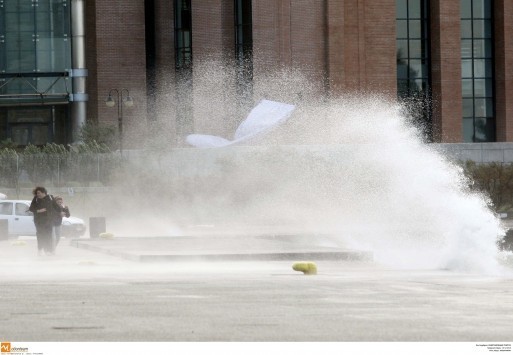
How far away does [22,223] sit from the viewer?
42.6 m

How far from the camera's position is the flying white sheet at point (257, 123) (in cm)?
7062

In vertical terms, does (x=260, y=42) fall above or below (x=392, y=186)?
above

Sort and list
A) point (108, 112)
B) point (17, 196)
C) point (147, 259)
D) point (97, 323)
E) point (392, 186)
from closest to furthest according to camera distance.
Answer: point (97, 323), point (147, 259), point (392, 186), point (17, 196), point (108, 112)

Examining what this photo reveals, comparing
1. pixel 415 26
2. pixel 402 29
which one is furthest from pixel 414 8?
pixel 402 29

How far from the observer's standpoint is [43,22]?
7856 centimetres

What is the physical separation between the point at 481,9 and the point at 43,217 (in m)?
56.5

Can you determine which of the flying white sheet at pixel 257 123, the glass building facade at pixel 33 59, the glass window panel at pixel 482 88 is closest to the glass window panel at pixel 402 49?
the glass window panel at pixel 482 88

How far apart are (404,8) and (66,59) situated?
19658 mm

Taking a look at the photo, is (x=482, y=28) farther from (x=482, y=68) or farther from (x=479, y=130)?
(x=479, y=130)

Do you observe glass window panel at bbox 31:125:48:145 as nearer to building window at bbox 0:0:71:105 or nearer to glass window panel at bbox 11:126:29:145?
glass window panel at bbox 11:126:29:145

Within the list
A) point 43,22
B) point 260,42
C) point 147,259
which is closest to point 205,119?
point 260,42

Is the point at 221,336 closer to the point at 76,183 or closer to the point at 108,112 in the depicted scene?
the point at 76,183

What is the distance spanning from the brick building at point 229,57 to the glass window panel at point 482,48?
58 mm

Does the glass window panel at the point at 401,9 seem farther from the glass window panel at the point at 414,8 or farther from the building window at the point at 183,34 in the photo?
the building window at the point at 183,34
